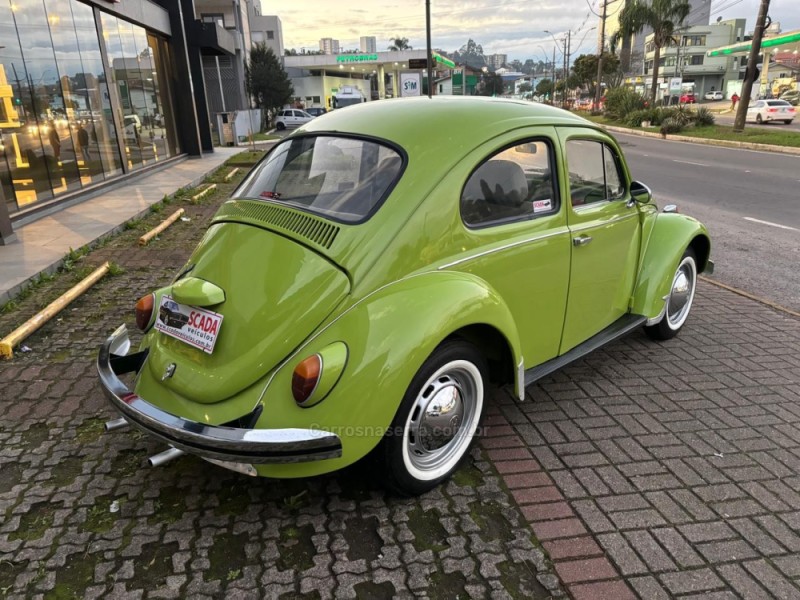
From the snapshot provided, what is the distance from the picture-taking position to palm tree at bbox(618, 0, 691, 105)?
35594 mm

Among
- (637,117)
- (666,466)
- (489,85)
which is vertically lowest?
(666,466)

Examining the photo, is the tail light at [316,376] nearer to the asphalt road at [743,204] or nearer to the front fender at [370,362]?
the front fender at [370,362]

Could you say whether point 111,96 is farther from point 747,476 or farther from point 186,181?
point 747,476

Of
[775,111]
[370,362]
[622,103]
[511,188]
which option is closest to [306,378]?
[370,362]

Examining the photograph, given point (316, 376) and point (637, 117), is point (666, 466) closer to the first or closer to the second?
point (316, 376)

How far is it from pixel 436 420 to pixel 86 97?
1267cm

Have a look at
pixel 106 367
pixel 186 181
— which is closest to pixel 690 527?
pixel 106 367

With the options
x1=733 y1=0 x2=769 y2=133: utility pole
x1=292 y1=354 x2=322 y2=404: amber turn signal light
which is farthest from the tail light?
x1=733 y1=0 x2=769 y2=133: utility pole

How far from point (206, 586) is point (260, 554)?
24 cm

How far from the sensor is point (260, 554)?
2361 mm

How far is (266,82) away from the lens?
45.8 meters

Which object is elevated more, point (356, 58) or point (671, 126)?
point (356, 58)

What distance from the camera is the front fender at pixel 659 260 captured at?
3971 millimetres

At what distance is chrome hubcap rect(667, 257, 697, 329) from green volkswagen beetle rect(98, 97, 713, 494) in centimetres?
108
